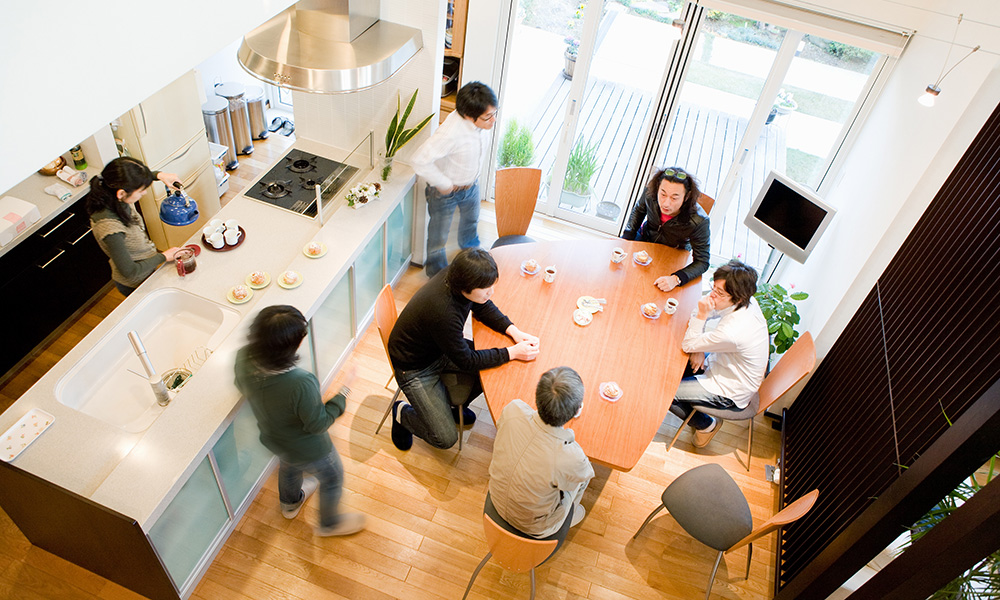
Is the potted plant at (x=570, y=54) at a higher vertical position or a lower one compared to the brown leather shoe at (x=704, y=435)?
higher

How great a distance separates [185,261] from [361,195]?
1.10 metres

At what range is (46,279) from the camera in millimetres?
3809

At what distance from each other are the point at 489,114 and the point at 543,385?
1981 mm

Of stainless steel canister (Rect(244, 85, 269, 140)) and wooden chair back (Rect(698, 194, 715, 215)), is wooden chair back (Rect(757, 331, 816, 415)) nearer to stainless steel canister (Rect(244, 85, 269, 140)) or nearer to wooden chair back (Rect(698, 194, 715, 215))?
wooden chair back (Rect(698, 194, 715, 215))

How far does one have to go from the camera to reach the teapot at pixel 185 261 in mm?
3322

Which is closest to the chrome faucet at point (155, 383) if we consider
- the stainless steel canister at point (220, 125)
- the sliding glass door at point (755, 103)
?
the stainless steel canister at point (220, 125)

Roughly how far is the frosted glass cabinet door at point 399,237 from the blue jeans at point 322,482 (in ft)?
5.43

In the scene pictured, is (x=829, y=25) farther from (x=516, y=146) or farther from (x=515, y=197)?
(x=516, y=146)

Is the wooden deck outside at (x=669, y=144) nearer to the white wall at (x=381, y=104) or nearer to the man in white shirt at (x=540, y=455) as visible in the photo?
the white wall at (x=381, y=104)

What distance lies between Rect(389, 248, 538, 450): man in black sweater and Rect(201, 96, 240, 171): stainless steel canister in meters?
3.28

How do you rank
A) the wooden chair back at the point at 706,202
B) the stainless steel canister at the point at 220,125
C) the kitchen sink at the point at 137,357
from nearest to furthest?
the kitchen sink at the point at 137,357, the wooden chair back at the point at 706,202, the stainless steel canister at the point at 220,125

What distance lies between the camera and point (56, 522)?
2715 mm

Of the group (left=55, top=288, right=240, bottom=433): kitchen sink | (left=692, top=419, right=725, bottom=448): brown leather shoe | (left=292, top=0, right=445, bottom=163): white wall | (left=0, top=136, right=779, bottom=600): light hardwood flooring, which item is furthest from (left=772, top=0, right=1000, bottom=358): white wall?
(left=55, top=288, right=240, bottom=433): kitchen sink

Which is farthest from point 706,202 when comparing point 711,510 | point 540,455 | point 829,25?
point 540,455
